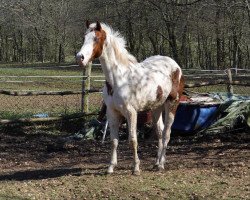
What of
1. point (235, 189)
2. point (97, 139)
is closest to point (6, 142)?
point (97, 139)

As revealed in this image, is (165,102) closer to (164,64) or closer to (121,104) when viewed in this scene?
(164,64)

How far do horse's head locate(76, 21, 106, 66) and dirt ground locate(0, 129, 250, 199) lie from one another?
1.47 metres

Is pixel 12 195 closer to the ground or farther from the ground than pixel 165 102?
closer to the ground

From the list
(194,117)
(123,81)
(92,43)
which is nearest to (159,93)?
(123,81)

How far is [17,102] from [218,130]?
7.14 meters

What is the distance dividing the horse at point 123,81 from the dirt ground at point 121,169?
409 millimetres

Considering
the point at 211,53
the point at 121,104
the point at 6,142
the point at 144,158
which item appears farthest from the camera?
the point at 211,53

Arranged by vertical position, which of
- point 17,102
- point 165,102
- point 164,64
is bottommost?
point 17,102

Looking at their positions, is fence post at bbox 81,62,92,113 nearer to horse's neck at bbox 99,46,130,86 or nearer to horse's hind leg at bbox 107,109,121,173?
horse's hind leg at bbox 107,109,121,173

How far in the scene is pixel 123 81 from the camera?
5.95m

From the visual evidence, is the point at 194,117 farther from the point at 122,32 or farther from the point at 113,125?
the point at 122,32

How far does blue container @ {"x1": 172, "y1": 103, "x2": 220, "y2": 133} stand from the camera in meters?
9.13

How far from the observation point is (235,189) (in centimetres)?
548

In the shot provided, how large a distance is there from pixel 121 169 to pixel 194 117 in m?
3.02
